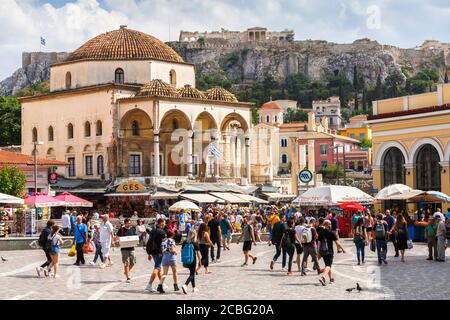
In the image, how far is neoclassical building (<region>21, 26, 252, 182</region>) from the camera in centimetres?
5697

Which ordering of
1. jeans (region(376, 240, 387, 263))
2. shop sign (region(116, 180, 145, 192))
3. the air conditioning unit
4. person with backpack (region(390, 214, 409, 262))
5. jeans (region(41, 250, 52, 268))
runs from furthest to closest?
shop sign (region(116, 180, 145, 192)) → the air conditioning unit → person with backpack (region(390, 214, 409, 262)) → jeans (region(376, 240, 387, 263)) → jeans (region(41, 250, 52, 268))

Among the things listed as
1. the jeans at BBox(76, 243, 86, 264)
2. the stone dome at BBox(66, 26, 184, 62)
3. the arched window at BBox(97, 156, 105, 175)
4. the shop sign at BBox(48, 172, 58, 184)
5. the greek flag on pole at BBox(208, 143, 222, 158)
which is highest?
the stone dome at BBox(66, 26, 184, 62)

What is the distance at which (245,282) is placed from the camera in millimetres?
21078

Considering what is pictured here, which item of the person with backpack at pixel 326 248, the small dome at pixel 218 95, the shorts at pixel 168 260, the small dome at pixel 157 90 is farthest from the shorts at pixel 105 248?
the small dome at pixel 218 95

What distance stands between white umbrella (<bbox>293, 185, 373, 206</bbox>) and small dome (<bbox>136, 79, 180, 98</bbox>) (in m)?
20.9

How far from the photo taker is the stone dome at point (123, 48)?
6003 centimetres

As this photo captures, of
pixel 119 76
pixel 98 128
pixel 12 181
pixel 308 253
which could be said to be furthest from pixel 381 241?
pixel 119 76

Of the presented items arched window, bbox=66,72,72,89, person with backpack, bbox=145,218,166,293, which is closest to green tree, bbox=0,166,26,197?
arched window, bbox=66,72,72,89

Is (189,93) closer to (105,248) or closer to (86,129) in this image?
(86,129)

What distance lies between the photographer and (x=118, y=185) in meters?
53.4

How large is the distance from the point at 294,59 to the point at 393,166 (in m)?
151

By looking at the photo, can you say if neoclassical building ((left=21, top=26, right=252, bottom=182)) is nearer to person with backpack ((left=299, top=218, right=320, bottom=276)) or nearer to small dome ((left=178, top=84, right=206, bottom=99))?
small dome ((left=178, top=84, right=206, bottom=99))

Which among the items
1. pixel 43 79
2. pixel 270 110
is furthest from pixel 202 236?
pixel 43 79
